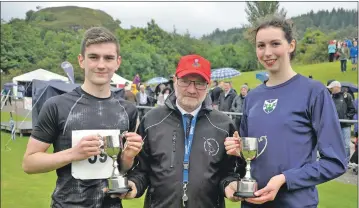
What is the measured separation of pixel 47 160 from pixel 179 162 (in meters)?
0.86

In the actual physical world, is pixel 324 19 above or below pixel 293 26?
above

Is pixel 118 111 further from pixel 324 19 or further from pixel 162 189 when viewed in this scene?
pixel 324 19

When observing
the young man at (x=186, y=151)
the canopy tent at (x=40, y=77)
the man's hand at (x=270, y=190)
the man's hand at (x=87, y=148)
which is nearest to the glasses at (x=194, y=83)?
the young man at (x=186, y=151)

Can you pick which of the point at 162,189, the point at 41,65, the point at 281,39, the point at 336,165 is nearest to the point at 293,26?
the point at 281,39

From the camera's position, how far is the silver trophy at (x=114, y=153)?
8.14ft

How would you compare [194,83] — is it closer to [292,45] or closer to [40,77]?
[292,45]

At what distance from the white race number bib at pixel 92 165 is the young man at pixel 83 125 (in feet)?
0.04

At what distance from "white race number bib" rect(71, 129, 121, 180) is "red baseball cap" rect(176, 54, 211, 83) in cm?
63

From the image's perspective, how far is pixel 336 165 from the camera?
2379 mm

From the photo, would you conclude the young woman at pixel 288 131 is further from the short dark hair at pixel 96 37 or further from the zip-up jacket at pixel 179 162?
the short dark hair at pixel 96 37

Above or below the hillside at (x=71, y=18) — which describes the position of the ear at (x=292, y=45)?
below

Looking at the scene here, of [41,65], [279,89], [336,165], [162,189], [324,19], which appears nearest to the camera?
[336,165]

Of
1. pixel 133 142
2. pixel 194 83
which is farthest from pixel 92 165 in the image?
pixel 194 83

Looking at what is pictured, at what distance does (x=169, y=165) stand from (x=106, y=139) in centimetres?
50
